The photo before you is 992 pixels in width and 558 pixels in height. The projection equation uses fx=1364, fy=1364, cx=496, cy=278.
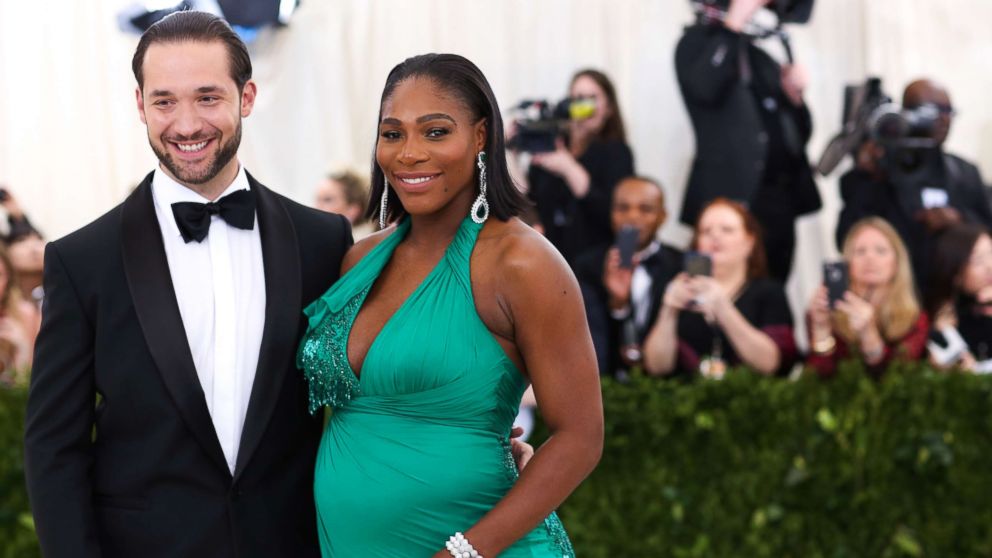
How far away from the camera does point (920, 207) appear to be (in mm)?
5660

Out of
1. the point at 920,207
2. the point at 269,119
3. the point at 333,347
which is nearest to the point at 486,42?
the point at 269,119

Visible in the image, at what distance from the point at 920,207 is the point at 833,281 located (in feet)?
1.85

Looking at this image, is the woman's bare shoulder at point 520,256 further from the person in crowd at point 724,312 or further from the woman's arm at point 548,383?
the person in crowd at point 724,312

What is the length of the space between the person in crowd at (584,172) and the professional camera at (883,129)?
34.4 inches

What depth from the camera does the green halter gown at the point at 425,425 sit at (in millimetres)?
2617

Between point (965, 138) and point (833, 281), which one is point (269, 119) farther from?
point (965, 138)

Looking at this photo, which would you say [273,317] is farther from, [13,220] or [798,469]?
[13,220]

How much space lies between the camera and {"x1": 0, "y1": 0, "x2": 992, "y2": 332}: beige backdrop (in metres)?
5.83

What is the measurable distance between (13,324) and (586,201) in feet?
8.23

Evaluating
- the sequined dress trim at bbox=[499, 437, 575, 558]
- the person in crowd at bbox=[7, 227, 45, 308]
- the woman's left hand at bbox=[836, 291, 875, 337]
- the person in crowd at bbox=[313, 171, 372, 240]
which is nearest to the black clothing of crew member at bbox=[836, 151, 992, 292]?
the woman's left hand at bbox=[836, 291, 875, 337]

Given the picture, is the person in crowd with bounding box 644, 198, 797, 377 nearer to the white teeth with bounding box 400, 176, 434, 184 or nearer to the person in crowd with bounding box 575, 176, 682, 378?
the person in crowd with bounding box 575, 176, 682, 378

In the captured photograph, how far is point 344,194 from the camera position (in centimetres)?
579

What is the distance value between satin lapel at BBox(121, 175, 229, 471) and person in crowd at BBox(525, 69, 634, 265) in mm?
3082

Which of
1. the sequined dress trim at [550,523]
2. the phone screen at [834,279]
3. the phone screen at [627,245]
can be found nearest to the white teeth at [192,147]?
the sequined dress trim at [550,523]
